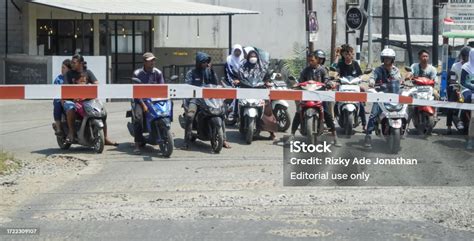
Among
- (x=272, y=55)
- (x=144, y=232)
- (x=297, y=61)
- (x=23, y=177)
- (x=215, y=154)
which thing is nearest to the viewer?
(x=144, y=232)

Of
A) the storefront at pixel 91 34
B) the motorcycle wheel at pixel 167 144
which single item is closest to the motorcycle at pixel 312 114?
the motorcycle wheel at pixel 167 144

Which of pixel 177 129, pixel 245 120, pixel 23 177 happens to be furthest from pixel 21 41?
pixel 23 177

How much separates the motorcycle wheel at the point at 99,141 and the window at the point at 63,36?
55.7 feet

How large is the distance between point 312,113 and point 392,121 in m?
1.24

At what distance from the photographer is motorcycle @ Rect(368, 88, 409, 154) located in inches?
453

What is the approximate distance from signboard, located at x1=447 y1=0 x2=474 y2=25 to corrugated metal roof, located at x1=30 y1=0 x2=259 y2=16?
6.84 m

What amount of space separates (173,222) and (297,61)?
1015 inches

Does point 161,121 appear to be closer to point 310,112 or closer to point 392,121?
point 310,112

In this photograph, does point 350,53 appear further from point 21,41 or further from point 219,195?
point 21,41

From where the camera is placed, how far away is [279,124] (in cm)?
1453

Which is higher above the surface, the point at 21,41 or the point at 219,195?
the point at 21,41

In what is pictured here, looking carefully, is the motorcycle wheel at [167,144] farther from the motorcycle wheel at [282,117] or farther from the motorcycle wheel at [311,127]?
the motorcycle wheel at [282,117]

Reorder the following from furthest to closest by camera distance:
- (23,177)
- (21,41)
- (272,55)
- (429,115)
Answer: (272,55)
(21,41)
(429,115)
(23,177)

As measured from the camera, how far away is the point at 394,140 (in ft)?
37.0
